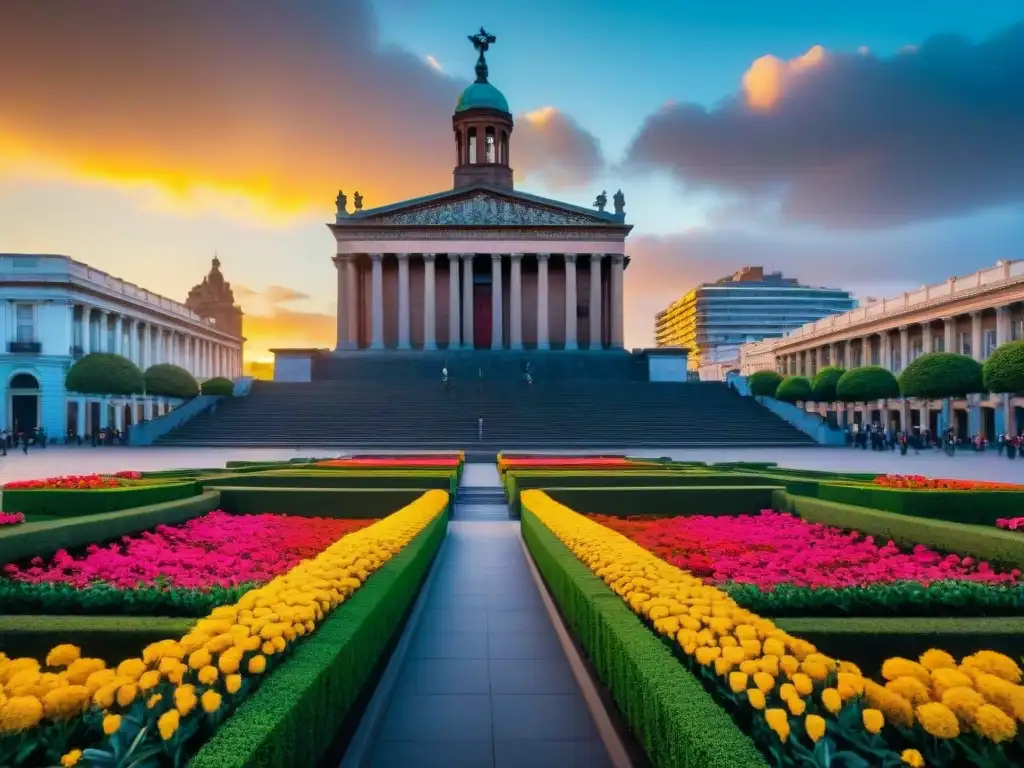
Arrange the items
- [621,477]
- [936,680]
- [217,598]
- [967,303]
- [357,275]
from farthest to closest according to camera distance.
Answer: [357,275] → [967,303] → [621,477] → [217,598] → [936,680]

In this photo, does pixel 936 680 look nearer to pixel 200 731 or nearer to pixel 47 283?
pixel 200 731

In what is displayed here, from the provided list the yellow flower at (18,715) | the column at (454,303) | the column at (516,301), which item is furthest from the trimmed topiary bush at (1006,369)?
the yellow flower at (18,715)

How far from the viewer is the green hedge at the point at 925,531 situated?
9.20 m

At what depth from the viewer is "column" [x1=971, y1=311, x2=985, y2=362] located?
176ft

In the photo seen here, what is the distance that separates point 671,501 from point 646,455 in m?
18.3

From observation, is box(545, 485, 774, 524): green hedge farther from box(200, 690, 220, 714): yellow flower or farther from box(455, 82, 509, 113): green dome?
box(455, 82, 509, 113): green dome

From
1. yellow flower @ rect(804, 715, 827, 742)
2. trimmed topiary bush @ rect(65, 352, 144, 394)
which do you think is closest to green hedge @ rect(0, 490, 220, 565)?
yellow flower @ rect(804, 715, 827, 742)

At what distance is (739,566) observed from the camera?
9328 mm

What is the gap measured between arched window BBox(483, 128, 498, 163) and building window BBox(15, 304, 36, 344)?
4165 centimetres

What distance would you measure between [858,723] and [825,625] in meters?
1.89

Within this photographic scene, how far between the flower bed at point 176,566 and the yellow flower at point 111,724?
9.61ft

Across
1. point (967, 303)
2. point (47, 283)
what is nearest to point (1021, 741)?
Result: point (967, 303)

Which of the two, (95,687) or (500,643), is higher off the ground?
(95,687)

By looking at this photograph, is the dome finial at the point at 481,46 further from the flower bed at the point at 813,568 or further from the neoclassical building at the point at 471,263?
the flower bed at the point at 813,568
